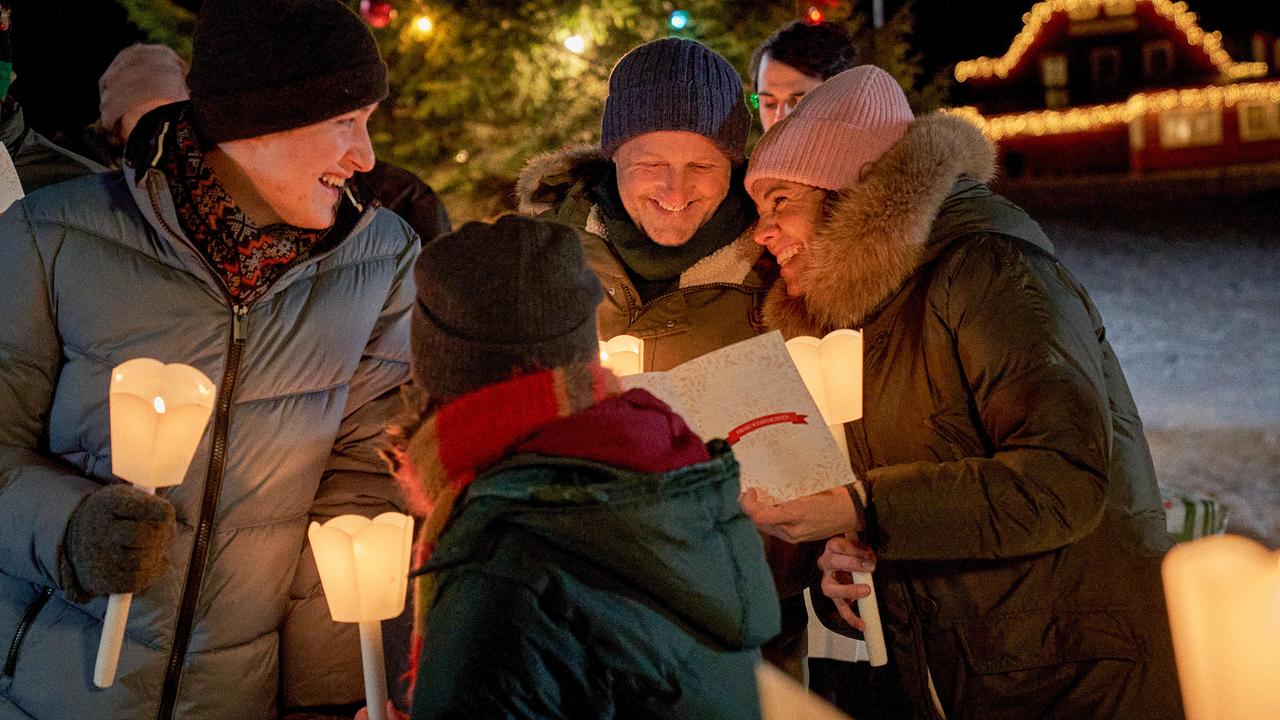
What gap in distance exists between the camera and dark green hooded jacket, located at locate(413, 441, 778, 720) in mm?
1596

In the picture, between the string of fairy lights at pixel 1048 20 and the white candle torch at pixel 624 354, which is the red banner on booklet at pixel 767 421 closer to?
the white candle torch at pixel 624 354

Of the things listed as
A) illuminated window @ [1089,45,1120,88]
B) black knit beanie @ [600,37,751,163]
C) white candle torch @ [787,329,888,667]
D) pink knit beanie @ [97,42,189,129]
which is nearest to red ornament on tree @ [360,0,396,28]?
pink knit beanie @ [97,42,189,129]

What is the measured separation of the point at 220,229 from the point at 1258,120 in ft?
126

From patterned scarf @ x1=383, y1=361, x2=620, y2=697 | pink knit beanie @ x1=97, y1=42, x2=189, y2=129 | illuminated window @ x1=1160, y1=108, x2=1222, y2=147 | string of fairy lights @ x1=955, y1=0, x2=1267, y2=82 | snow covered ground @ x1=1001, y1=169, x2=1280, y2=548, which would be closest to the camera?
patterned scarf @ x1=383, y1=361, x2=620, y2=697

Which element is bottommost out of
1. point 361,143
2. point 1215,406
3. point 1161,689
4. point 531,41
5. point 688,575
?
point 1215,406

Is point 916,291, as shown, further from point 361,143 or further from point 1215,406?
point 1215,406

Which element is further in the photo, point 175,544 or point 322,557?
point 175,544

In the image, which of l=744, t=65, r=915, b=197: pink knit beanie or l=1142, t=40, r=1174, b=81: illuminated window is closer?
l=744, t=65, r=915, b=197: pink knit beanie

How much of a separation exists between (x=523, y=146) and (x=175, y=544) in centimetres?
506

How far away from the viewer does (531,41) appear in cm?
709

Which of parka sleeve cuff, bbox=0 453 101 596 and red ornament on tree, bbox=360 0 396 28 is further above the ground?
red ornament on tree, bbox=360 0 396 28

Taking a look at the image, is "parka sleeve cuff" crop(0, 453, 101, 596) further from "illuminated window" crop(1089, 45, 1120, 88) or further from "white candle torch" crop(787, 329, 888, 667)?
"illuminated window" crop(1089, 45, 1120, 88)

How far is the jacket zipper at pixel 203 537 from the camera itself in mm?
2439

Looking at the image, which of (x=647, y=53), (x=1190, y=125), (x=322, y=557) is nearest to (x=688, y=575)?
(x=322, y=557)
